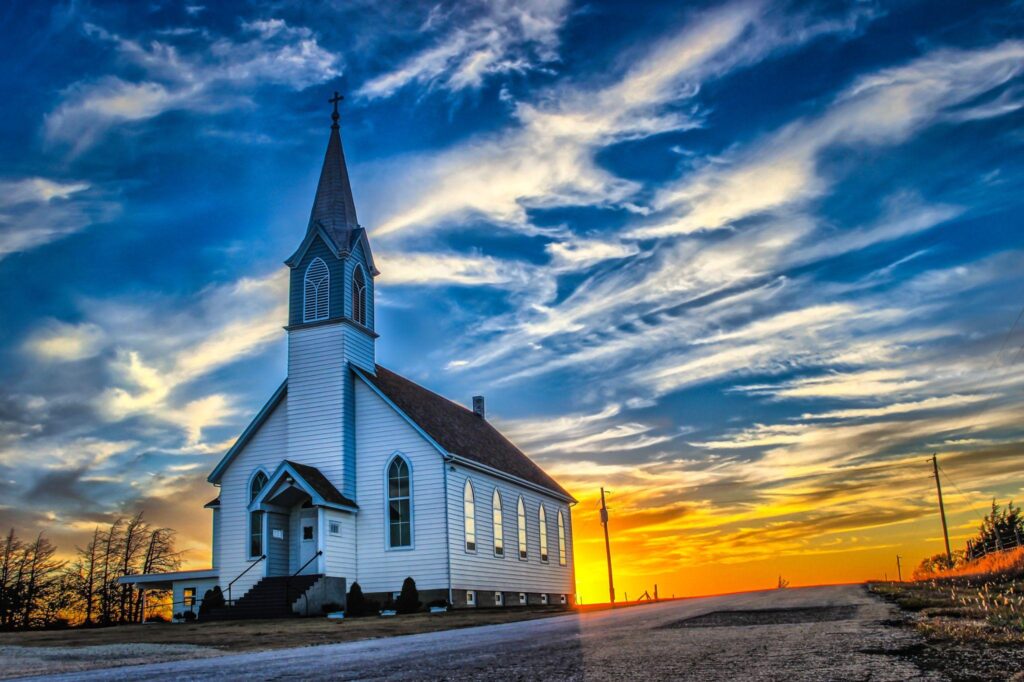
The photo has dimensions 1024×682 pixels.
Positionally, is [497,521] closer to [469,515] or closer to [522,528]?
[469,515]

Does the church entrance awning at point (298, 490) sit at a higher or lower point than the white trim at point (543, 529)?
higher

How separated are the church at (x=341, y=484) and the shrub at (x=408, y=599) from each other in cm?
117

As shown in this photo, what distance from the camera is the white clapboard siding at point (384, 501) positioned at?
30.5 m

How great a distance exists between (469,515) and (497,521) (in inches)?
135

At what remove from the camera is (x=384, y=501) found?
31.6 meters

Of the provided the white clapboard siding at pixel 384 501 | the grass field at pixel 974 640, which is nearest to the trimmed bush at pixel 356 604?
the white clapboard siding at pixel 384 501

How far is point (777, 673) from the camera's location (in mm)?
5383

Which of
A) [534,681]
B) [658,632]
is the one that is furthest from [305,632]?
[534,681]

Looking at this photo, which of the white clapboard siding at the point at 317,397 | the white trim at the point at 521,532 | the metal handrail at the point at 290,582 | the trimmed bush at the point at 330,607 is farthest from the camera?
the white trim at the point at 521,532

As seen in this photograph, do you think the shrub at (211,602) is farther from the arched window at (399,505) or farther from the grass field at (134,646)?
the grass field at (134,646)

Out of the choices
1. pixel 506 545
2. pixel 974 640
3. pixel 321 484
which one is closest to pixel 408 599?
pixel 321 484

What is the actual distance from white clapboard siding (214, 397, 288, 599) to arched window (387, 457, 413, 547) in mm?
5010

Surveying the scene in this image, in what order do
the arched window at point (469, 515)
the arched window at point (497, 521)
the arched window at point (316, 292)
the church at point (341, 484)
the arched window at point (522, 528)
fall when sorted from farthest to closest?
1. the arched window at point (522, 528)
2. the arched window at point (497, 521)
3. the arched window at point (316, 292)
4. the arched window at point (469, 515)
5. the church at point (341, 484)

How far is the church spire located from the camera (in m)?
34.9
